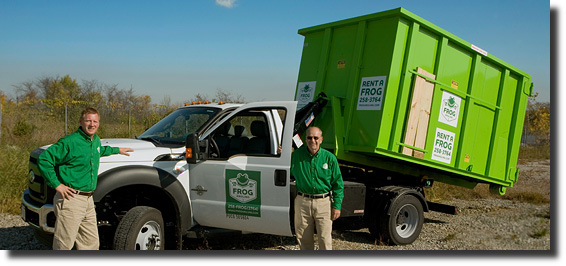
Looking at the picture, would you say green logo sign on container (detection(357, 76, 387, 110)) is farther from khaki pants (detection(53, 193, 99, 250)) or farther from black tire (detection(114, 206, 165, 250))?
khaki pants (detection(53, 193, 99, 250))

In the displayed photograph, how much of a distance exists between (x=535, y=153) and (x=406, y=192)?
10.3 meters

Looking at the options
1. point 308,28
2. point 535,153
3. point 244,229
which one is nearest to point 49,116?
point 308,28

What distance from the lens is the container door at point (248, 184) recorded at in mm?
5281

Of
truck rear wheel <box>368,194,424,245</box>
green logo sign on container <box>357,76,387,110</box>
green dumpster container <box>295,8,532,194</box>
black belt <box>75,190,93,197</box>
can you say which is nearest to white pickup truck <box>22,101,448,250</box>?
black belt <box>75,190,93,197</box>

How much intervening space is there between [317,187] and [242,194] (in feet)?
3.41

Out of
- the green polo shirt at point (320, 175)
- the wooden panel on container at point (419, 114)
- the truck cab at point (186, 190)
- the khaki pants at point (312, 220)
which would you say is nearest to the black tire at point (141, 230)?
the truck cab at point (186, 190)

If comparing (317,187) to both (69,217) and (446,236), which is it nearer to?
(69,217)

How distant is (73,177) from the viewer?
447cm

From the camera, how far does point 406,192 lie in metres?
6.79

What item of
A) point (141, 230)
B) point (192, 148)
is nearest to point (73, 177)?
point (141, 230)

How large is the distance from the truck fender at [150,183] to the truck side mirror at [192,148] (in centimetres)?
33

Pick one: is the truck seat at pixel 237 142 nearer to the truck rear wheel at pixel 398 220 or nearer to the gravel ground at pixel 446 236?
the gravel ground at pixel 446 236

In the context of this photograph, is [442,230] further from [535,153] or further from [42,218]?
[535,153]

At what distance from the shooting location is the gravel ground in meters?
6.04
